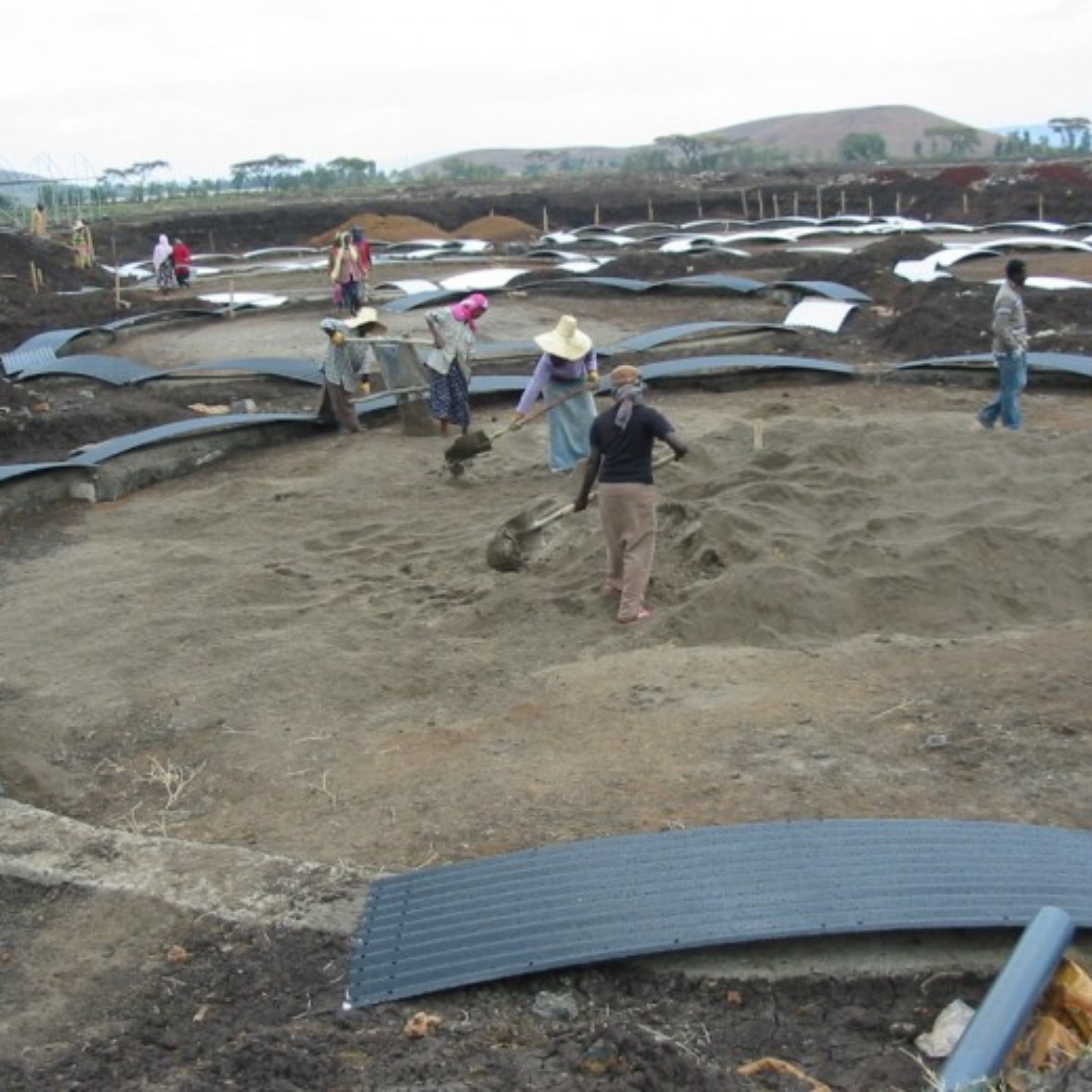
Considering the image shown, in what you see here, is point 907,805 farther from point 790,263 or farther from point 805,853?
point 790,263

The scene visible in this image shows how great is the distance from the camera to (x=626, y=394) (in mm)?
6848

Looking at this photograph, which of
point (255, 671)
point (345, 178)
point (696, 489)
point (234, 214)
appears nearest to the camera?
point (255, 671)

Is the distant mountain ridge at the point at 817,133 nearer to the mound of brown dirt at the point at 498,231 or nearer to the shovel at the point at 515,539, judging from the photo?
the mound of brown dirt at the point at 498,231

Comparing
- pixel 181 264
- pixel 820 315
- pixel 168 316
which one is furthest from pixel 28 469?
pixel 181 264

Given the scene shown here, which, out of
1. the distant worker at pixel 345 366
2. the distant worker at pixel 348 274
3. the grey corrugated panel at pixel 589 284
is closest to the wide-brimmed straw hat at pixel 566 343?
the distant worker at pixel 345 366

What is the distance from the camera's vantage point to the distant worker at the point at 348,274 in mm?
18062

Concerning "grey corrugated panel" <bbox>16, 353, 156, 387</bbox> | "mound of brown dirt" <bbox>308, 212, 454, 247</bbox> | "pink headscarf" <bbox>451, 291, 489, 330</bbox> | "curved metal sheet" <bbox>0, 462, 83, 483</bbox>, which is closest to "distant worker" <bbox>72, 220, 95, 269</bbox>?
"mound of brown dirt" <bbox>308, 212, 454, 247</bbox>

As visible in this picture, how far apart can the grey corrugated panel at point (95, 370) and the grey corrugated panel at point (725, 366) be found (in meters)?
5.82

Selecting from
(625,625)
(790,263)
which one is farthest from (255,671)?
(790,263)

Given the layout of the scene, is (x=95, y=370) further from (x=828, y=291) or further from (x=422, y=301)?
(x=828, y=291)

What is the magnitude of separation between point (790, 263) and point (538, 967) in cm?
2071

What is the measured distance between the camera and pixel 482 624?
746cm

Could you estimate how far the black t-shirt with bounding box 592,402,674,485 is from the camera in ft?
22.4

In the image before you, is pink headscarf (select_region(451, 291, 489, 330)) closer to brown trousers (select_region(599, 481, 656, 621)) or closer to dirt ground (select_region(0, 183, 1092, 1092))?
dirt ground (select_region(0, 183, 1092, 1092))
